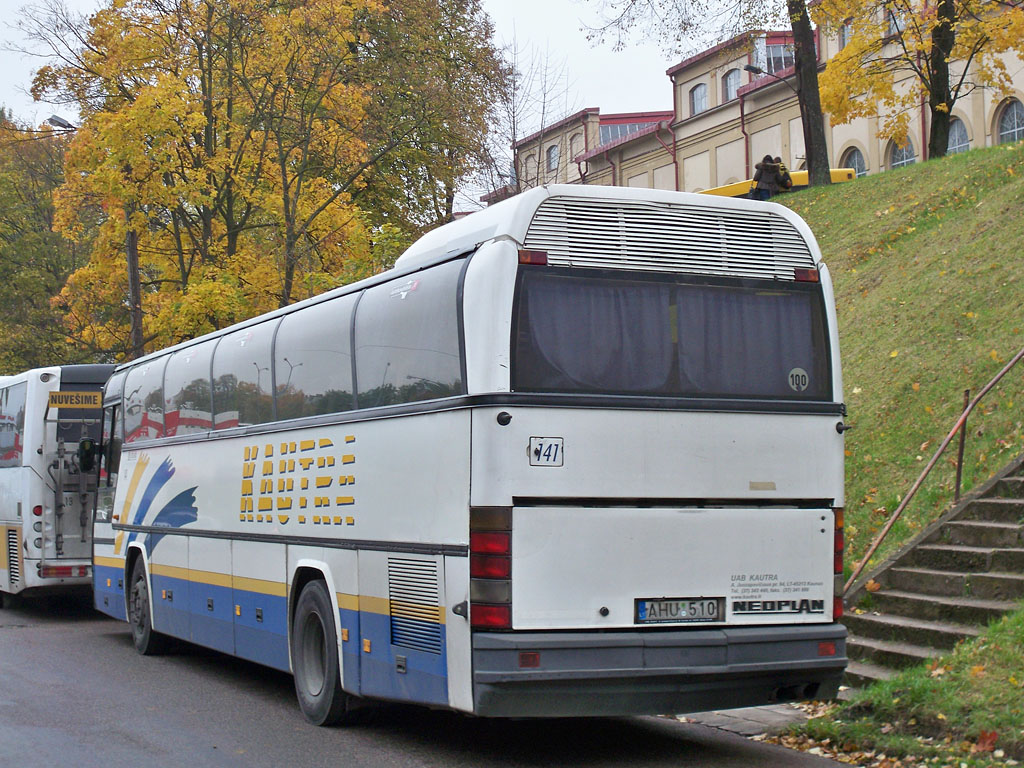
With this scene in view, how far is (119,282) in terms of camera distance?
2914 cm

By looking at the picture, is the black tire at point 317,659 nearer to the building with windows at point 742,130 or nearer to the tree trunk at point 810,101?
the tree trunk at point 810,101

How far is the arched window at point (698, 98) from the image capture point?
54500 millimetres

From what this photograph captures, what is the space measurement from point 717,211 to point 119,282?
75.0 feet

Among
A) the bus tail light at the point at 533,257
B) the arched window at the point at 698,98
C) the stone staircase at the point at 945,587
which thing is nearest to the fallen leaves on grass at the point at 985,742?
the stone staircase at the point at 945,587

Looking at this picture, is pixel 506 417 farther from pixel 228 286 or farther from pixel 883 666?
pixel 228 286

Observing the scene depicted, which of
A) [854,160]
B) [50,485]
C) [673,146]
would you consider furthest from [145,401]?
[673,146]

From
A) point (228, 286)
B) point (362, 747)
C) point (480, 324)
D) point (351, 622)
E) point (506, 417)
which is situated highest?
point (228, 286)

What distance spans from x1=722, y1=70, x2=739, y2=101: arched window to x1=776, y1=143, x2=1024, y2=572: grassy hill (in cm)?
2925

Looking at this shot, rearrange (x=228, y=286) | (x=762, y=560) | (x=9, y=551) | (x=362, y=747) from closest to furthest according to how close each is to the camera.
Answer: (x=762, y=560)
(x=362, y=747)
(x=9, y=551)
(x=228, y=286)

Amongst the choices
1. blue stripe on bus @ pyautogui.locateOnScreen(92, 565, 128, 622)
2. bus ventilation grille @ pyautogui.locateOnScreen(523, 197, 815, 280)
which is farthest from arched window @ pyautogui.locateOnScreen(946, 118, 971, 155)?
bus ventilation grille @ pyautogui.locateOnScreen(523, 197, 815, 280)

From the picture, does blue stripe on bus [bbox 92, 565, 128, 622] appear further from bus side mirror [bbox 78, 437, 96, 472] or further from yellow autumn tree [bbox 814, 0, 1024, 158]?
yellow autumn tree [bbox 814, 0, 1024, 158]

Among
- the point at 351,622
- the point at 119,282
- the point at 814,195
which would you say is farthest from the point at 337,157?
the point at 351,622

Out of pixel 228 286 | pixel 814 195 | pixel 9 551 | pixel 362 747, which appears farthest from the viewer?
pixel 814 195

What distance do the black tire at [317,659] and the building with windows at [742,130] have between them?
25.6m
